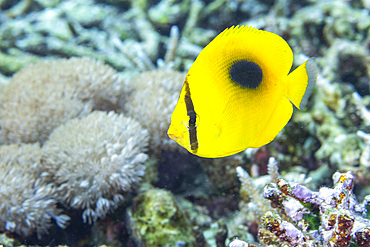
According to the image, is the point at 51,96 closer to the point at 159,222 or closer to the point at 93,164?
the point at 93,164

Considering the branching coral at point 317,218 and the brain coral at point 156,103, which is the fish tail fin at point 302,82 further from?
the brain coral at point 156,103

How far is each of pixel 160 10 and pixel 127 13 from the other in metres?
0.75

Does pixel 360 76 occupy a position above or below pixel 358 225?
below

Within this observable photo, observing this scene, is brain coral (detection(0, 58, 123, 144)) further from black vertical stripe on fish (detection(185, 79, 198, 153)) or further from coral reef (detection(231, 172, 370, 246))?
coral reef (detection(231, 172, 370, 246))

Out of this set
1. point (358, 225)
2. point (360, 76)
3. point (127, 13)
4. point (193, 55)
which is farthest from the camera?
point (127, 13)

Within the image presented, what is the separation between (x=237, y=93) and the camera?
1.24 meters

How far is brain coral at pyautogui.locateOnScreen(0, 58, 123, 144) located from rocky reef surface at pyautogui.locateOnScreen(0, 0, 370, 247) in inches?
0.5

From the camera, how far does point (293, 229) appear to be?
4.89 feet

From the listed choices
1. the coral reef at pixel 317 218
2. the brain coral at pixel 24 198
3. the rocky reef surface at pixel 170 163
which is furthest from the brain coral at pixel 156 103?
the coral reef at pixel 317 218

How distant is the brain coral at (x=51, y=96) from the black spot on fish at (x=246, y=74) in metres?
2.28

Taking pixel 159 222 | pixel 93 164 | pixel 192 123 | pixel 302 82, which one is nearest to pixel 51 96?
pixel 93 164

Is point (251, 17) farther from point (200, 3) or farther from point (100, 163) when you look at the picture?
point (100, 163)

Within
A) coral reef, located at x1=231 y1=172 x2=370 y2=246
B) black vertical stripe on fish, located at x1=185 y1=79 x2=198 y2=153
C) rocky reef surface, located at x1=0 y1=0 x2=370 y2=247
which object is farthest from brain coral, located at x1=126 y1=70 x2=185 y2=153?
black vertical stripe on fish, located at x1=185 y1=79 x2=198 y2=153

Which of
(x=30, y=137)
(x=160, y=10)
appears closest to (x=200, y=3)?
(x=160, y=10)
